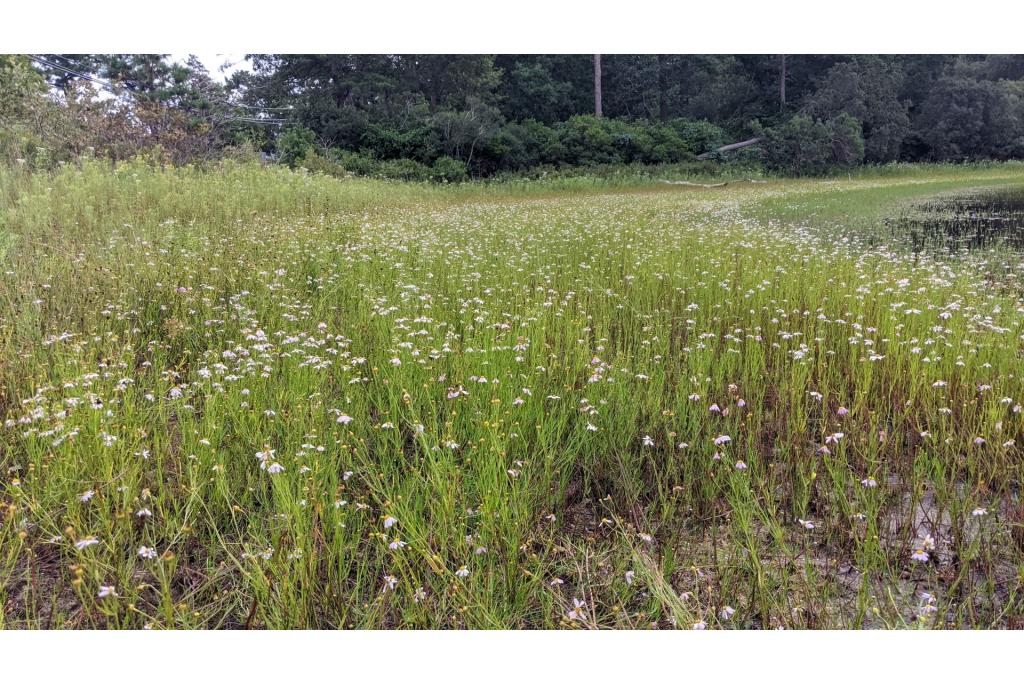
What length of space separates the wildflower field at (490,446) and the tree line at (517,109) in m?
1.20

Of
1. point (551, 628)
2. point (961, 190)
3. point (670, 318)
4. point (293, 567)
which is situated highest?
point (961, 190)

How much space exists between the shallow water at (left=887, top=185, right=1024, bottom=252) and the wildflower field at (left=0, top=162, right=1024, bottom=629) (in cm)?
155

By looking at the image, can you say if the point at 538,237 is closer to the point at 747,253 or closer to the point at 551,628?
the point at 747,253

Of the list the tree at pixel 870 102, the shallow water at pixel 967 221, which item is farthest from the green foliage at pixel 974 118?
the shallow water at pixel 967 221

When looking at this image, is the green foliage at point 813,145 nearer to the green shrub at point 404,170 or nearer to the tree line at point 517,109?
the tree line at point 517,109

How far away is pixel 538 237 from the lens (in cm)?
821

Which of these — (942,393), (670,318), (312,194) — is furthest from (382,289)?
(312,194)

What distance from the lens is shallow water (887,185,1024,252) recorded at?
716 centimetres

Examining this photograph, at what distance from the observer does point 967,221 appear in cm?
826

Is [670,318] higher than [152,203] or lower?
lower

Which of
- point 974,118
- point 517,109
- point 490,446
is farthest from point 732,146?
point 490,446

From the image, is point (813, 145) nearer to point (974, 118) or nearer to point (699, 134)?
point (699, 134)

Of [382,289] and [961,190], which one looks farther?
[961,190]

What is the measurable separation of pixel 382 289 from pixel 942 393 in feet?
12.3
